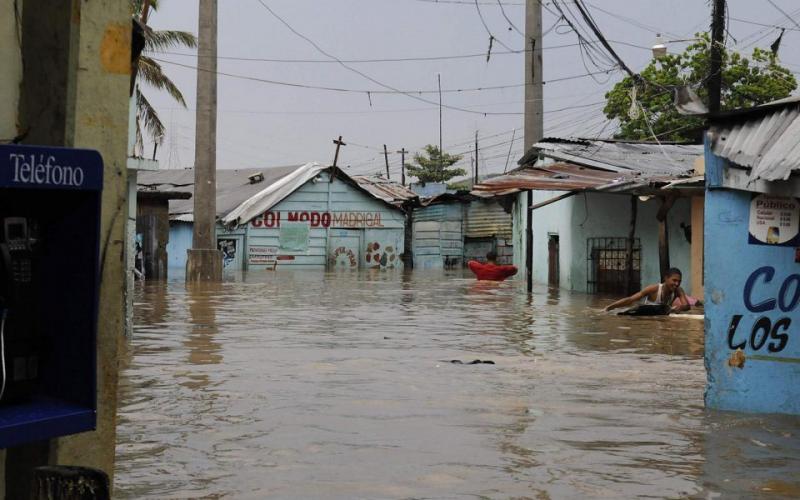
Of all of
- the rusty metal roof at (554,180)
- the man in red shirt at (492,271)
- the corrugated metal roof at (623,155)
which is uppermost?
the corrugated metal roof at (623,155)

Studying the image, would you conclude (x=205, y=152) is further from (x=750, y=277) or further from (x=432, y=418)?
(x=750, y=277)

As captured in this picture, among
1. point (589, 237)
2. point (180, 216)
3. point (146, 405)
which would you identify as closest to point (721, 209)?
point (146, 405)

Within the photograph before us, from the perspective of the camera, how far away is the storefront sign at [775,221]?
8.00m

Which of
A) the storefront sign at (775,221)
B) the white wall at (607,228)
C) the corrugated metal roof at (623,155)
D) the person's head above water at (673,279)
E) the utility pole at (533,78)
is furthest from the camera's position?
the utility pole at (533,78)

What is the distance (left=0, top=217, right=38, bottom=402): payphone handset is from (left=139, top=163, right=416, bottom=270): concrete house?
3800 cm

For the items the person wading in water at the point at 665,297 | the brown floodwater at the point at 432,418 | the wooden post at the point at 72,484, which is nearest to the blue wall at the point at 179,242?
the person wading in water at the point at 665,297

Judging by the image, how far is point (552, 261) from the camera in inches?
1243

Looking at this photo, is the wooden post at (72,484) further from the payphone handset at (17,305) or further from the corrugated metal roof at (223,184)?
the corrugated metal roof at (223,184)

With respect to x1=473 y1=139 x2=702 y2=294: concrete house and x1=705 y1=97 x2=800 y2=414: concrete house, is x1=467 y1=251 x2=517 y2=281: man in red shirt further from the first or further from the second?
x1=705 y1=97 x2=800 y2=414: concrete house

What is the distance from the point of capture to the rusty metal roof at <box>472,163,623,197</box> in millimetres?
21703

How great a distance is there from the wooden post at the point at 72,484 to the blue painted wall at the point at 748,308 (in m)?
5.78

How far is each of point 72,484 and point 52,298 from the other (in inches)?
39.6

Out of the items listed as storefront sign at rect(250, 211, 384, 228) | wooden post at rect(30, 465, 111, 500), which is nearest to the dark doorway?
storefront sign at rect(250, 211, 384, 228)

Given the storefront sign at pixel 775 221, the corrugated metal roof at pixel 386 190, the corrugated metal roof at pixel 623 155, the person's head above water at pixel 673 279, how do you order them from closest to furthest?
the storefront sign at pixel 775 221
the person's head above water at pixel 673 279
the corrugated metal roof at pixel 623 155
the corrugated metal roof at pixel 386 190
